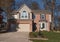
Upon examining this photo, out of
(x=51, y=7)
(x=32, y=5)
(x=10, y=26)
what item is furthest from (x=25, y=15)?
(x=32, y=5)

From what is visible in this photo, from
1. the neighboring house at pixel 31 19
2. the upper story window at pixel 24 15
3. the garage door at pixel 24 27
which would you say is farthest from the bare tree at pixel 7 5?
the garage door at pixel 24 27

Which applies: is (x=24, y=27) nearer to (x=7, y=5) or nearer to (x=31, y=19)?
(x=31, y=19)

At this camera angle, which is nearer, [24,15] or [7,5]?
[24,15]

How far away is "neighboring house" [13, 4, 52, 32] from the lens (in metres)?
49.8

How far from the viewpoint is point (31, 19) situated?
165 feet

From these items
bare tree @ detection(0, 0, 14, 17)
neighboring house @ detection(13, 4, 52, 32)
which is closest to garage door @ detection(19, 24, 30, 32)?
neighboring house @ detection(13, 4, 52, 32)

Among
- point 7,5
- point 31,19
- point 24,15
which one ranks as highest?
point 7,5

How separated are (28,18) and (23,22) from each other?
232 cm

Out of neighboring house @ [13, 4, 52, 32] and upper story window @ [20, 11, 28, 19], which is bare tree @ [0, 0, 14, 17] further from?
upper story window @ [20, 11, 28, 19]

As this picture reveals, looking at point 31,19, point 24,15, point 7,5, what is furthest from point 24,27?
point 7,5

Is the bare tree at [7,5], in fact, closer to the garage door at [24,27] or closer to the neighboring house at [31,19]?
the neighboring house at [31,19]

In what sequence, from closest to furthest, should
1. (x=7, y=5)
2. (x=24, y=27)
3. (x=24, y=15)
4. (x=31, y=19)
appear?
1. (x=24, y=27)
2. (x=31, y=19)
3. (x=24, y=15)
4. (x=7, y=5)

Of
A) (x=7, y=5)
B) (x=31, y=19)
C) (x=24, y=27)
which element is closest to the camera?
(x=24, y=27)

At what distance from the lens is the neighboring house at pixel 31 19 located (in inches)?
1959
